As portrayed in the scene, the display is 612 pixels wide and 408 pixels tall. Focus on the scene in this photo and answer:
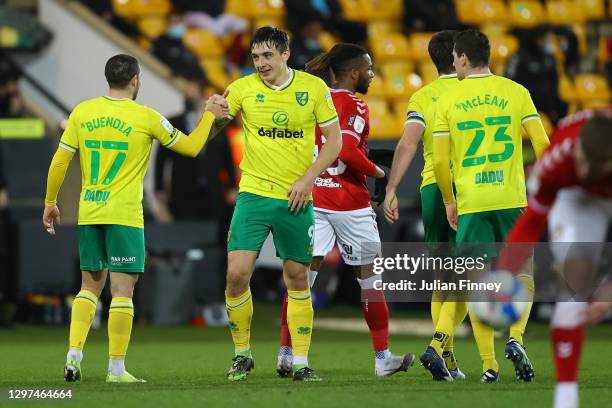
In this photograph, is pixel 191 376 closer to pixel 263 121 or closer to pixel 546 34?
pixel 263 121

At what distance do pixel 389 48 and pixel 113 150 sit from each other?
11.1 meters

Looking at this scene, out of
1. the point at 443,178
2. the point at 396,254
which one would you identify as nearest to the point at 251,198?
the point at 443,178

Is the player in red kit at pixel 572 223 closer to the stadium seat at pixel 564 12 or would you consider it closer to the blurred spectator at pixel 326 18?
the blurred spectator at pixel 326 18

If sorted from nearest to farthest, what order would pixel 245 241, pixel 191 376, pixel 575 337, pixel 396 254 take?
1. pixel 575 337
2. pixel 245 241
3. pixel 191 376
4. pixel 396 254

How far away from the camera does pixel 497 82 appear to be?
7.49m

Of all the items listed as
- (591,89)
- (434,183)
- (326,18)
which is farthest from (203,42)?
(434,183)

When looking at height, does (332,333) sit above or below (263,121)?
below

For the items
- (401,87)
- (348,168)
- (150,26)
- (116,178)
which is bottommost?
(116,178)

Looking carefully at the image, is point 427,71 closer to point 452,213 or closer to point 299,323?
point 452,213

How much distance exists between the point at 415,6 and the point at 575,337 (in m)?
13.7

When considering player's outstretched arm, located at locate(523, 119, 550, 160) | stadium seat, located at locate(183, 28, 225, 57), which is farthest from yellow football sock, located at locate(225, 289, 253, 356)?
stadium seat, located at locate(183, 28, 225, 57)

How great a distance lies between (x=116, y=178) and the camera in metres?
7.45

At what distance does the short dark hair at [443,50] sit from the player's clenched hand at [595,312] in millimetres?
3036

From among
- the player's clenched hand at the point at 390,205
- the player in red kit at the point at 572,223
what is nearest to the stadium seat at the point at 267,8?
the player's clenched hand at the point at 390,205
